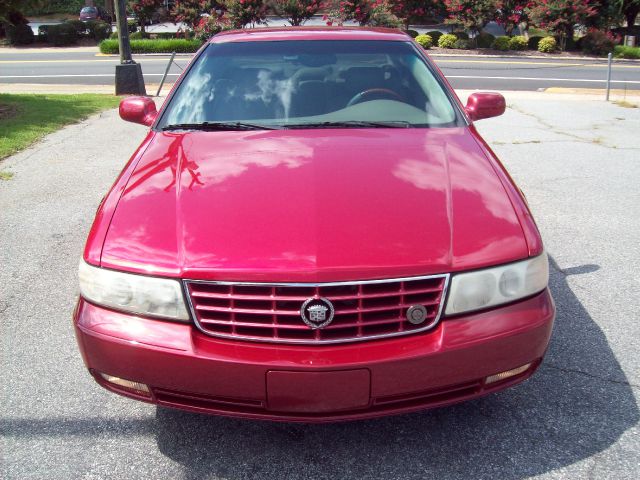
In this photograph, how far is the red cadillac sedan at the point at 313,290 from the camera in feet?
7.04

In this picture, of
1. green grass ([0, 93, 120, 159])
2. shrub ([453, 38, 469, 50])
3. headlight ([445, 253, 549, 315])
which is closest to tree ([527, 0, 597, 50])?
shrub ([453, 38, 469, 50])

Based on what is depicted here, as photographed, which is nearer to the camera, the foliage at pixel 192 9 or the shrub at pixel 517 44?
the shrub at pixel 517 44

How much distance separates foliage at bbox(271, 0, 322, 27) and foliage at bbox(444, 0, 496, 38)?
5.71 metres

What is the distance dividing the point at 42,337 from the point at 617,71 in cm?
2184

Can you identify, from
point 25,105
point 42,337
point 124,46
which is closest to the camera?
point 42,337

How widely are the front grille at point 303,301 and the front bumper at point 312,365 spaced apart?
0.13ft

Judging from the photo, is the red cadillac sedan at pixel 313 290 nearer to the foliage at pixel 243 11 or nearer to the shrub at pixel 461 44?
the foliage at pixel 243 11

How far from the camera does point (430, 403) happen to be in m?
2.28

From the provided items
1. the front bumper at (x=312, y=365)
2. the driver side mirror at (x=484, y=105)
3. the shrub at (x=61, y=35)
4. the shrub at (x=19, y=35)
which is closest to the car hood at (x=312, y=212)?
the front bumper at (x=312, y=365)

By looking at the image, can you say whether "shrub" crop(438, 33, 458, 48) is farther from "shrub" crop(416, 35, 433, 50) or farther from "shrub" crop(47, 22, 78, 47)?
"shrub" crop(47, 22, 78, 47)

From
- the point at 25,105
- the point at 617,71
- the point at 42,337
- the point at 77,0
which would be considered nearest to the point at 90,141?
the point at 25,105

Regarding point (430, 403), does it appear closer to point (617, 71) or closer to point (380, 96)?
point (380, 96)

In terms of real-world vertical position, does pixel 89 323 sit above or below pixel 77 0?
below

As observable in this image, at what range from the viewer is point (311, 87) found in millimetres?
3625
